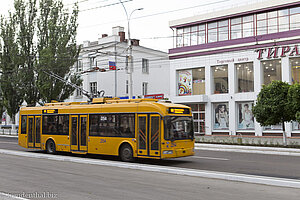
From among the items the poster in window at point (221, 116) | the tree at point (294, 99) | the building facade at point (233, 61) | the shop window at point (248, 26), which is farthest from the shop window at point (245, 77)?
the tree at point (294, 99)

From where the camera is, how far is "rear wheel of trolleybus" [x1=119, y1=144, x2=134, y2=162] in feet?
47.0

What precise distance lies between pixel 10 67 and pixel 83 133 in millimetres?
25587

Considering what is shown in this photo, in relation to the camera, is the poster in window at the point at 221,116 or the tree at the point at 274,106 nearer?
the tree at the point at 274,106

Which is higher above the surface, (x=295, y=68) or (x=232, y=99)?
(x=295, y=68)

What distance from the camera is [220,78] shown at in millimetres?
34969

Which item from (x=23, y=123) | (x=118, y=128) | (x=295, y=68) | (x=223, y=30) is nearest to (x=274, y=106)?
(x=118, y=128)

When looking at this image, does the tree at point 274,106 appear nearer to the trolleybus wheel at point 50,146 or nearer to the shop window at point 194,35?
the trolleybus wheel at point 50,146

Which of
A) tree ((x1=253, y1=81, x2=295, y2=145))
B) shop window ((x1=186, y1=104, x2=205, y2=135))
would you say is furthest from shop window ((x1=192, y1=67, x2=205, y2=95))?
tree ((x1=253, y1=81, x2=295, y2=145))

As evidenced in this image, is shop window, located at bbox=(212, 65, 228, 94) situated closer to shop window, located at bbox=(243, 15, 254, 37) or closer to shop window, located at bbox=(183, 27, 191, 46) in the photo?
shop window, located at bbox=(243, 15, 254, 37)

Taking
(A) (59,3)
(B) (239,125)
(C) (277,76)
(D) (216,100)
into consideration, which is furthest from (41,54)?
(C) (277,76)

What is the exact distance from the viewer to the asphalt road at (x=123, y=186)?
7902 millimetres

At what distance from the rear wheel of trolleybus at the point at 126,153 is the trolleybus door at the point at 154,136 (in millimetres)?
1085

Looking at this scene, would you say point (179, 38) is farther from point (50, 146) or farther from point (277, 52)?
point (50, 146)

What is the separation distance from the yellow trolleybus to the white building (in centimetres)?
2209
